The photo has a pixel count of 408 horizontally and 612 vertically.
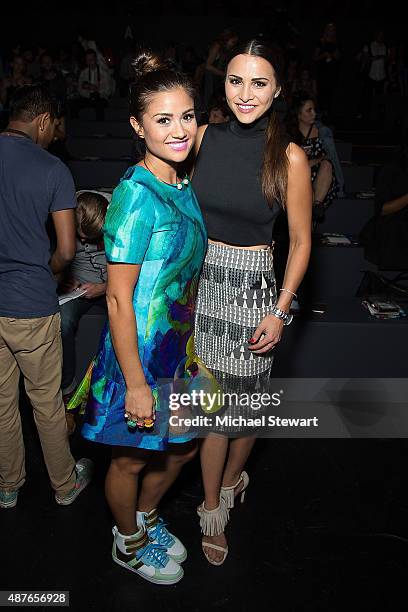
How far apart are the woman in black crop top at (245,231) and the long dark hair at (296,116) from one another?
2228 mm

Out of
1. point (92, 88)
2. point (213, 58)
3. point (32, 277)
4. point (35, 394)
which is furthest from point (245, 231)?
point (92, 88)

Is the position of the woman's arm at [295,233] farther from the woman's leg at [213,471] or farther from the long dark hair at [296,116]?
the long dark hair at [296,116]

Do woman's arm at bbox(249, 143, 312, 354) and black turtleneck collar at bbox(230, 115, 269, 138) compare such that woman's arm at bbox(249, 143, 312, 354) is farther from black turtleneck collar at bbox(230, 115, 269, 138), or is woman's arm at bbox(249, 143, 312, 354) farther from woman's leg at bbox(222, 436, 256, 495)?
woman's leg at bbox(222, 436, 256, 495)

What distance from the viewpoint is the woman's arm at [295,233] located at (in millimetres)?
1723

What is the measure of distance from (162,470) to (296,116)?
2.82m

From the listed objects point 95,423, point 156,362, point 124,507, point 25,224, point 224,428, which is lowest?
point 124,507

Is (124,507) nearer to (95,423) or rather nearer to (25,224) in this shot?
(95,423)

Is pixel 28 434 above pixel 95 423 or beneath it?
beneath

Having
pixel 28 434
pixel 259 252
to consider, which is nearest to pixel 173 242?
pixel 259 252

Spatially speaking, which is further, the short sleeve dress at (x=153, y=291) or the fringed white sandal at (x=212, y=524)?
the fringed white sandal at (x=212, y=524)

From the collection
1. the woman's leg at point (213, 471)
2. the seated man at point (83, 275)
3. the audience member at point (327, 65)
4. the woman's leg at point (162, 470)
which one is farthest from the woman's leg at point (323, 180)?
the audience member at point (327, 65)

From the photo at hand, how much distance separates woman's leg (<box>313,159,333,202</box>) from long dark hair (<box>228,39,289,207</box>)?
224 centimetres

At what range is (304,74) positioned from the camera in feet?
26.3

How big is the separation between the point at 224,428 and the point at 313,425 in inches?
38.8
